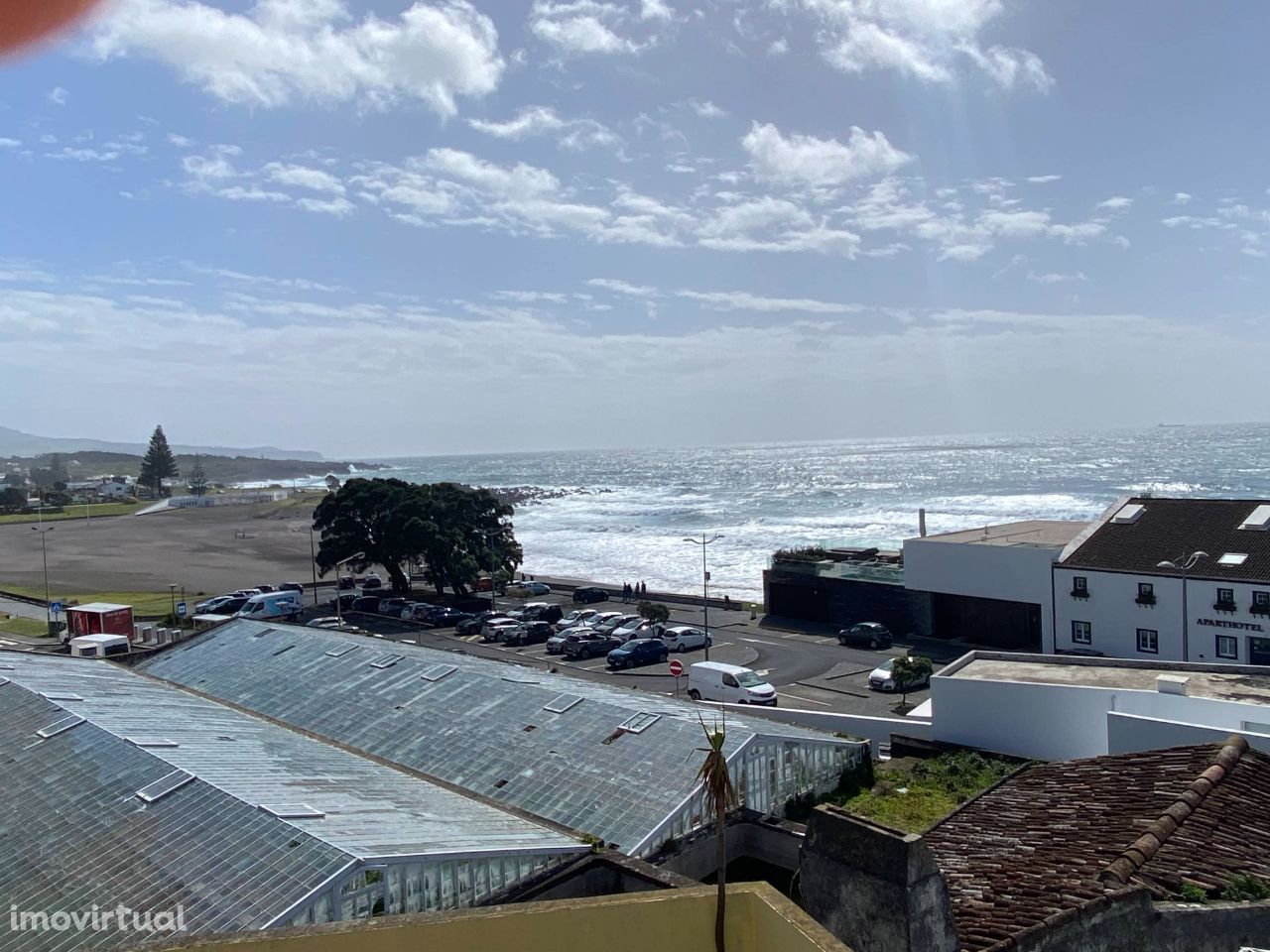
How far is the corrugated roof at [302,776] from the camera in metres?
9.96

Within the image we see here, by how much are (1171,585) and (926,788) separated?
16606 mm

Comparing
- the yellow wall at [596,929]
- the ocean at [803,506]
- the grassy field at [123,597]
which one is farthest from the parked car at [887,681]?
the grassy field at [123,597]

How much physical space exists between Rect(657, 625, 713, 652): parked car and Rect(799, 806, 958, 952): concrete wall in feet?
91.6

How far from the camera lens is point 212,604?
44.2 metres

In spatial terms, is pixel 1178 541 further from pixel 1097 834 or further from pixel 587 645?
pixel 1097 834

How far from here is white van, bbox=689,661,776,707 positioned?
2608cm

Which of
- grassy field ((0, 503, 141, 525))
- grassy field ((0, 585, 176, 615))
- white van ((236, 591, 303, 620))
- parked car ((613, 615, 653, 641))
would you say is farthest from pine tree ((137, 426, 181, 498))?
parked car ((613, 615, 653, 641))

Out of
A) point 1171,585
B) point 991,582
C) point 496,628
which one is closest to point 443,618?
point 496,628

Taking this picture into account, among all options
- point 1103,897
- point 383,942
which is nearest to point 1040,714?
point 1103,897

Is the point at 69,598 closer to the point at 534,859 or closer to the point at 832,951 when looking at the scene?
the point at 534,859

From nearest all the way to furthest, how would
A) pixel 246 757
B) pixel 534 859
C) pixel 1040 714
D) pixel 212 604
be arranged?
pixel 534 859 < pixel 246 757 < pixel 1040 714 < pixel 212 604

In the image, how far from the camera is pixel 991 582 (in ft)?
112

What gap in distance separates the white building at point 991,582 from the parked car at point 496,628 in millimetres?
16563

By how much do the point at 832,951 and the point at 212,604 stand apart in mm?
45202
